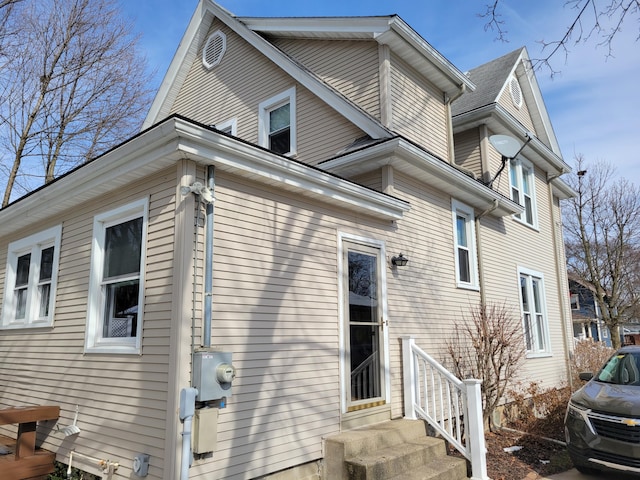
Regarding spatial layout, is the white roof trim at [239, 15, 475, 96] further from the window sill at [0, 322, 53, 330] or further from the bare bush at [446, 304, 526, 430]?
the window sill at [0, 322, 53, 330]

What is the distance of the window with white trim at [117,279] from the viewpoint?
490 cm

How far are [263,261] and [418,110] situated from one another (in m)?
5.41

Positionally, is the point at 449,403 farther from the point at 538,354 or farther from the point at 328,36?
the point at 328,36

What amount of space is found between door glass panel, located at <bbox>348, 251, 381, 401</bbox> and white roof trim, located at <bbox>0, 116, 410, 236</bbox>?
751mm

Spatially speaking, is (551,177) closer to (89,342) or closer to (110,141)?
(89,342)

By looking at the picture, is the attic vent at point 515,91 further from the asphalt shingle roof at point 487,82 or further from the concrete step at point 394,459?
the concrete step at point 394,459

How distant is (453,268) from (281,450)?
4899mm

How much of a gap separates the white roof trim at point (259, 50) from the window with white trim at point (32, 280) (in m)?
4.77

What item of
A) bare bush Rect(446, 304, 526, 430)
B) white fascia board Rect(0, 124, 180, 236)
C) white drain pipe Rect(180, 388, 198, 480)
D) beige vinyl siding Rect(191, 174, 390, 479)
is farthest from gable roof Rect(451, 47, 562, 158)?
white drain pipe Rect(180, 388, 198, 480)

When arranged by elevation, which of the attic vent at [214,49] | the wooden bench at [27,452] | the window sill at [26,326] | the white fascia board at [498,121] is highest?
the attic vent at [214,49]

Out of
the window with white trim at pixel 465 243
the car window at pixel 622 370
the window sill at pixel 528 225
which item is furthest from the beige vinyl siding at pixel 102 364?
the window sill at pixel 528 225

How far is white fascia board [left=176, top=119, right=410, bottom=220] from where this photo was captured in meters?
4.34

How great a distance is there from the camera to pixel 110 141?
56.8 feet

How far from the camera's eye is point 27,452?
518 centimetres
